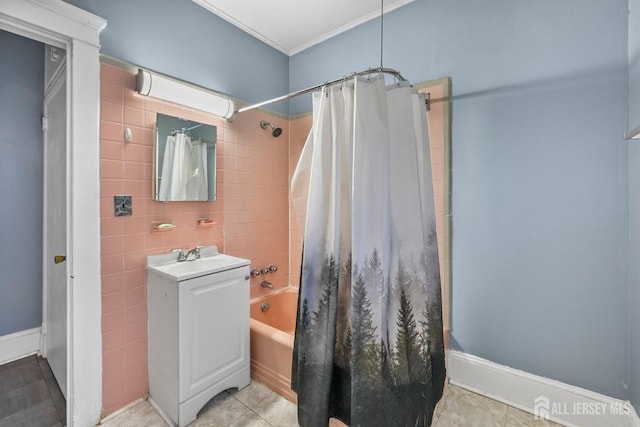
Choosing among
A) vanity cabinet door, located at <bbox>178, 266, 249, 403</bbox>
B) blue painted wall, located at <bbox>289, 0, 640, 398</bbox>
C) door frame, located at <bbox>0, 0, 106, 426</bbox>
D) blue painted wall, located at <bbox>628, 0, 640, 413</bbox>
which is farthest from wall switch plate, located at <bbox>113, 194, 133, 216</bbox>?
blue painted wall, located at <bbox>628, 0, 640, 413</bbox>

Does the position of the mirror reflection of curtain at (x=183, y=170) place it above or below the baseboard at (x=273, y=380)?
above

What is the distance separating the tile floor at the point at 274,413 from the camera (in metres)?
1.56

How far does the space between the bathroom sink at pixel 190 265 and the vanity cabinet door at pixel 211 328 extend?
0.03 metres

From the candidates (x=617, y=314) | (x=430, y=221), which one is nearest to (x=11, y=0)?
(x=430, y=221)

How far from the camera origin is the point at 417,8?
2.02m

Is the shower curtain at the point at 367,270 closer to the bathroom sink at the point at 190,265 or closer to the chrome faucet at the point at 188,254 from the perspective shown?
the bathroom sink at the point at 190,265

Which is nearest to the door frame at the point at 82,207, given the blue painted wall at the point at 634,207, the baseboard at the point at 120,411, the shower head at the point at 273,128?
the baseboard at the point at 120,411

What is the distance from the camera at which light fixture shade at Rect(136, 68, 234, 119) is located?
1.63 metres

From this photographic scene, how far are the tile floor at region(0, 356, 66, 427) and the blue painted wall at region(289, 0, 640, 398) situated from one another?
2.55 meters

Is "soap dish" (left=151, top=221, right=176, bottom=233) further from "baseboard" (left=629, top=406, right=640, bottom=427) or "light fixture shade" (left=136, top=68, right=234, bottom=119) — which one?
"baseboard" (left=629, top=406, right=640, bottom=427)

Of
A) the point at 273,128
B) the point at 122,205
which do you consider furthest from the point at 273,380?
the point at 273,128

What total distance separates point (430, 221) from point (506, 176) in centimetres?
73

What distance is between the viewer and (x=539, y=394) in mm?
1613

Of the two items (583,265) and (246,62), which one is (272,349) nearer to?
(583,265)
